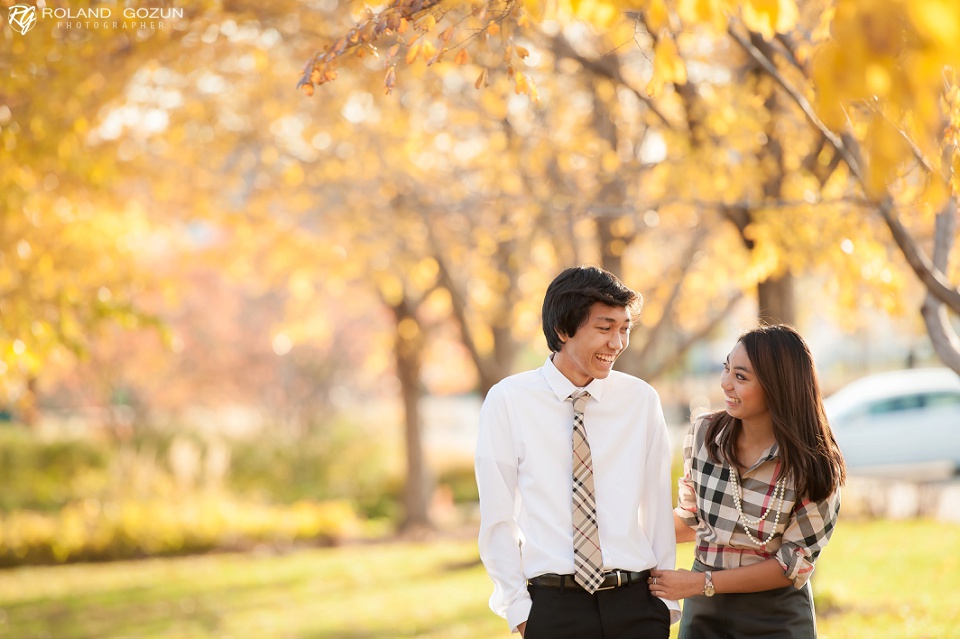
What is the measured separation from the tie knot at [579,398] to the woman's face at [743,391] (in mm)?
434

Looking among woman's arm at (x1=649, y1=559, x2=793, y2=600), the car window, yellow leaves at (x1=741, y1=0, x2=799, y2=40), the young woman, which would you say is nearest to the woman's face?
the young woman

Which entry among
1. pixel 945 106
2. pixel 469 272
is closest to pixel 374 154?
pixel 469 272

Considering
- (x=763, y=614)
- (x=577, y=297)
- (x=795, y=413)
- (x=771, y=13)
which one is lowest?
(x=763, y=614)

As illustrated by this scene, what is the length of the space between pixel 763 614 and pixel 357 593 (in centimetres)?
790

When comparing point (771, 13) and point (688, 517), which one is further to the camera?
point (688, 517)

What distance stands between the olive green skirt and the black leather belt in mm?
289

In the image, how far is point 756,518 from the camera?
3.01 m

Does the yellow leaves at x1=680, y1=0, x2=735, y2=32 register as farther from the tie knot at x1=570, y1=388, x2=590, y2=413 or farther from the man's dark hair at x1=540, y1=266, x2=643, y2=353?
the tie knot at x1=570, y1=388, x2=590, y2=413

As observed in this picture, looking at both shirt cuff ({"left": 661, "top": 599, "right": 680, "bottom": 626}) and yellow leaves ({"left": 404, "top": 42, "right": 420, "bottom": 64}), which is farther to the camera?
yellow leaves ({"left": 404, "top": 42, "right": 420, "bottom": 64})

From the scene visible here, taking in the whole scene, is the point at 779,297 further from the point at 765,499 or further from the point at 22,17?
the point at 22,17

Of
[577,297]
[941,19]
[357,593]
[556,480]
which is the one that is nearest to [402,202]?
[357,593]

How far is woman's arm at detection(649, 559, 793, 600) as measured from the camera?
116 inches

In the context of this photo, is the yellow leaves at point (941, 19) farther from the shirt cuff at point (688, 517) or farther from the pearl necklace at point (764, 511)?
the shirt cuff at point (688, 517)

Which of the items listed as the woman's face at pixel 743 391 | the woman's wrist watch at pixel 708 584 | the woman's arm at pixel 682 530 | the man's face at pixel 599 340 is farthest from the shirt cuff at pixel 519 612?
the woman's face at pixel 743 391
